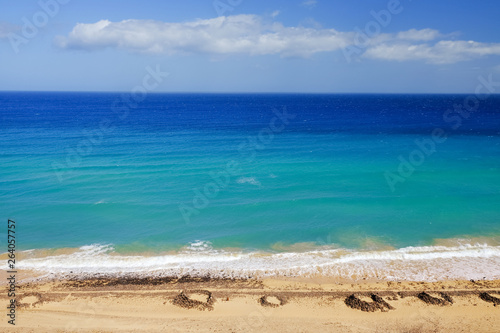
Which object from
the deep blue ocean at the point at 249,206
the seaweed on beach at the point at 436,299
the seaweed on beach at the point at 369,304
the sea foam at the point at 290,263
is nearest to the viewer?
the seaweed on beach at the point at 369,304

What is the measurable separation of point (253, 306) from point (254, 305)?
0.24 ft

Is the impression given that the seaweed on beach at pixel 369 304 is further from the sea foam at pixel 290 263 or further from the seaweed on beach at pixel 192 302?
the seaweed on beach at pixel 192 302

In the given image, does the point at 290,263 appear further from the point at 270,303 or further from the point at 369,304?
the point at 369,304

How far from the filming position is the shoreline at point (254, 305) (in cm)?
1173

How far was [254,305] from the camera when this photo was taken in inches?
504

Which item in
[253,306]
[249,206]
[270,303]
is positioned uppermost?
[249,206]

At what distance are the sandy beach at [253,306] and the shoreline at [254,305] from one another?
39 millimetres

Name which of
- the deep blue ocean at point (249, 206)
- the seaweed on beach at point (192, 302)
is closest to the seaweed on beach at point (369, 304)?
the deep blue ocean at point (249, 206)

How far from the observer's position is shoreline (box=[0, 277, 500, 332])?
1173 centimetres

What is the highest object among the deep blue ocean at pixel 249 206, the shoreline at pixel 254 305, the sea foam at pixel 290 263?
the deep blue ocean at pixel 249 206

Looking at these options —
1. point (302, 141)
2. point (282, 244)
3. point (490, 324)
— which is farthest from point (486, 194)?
point (302, 141)

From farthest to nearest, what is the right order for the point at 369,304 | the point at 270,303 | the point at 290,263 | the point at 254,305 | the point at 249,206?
the point at 249,206, the point at 290,263, the point at 270,303, the point at 254,305, the point at 369,304

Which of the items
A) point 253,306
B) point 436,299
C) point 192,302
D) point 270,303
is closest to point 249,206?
point 270,303

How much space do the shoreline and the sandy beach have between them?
4cm
